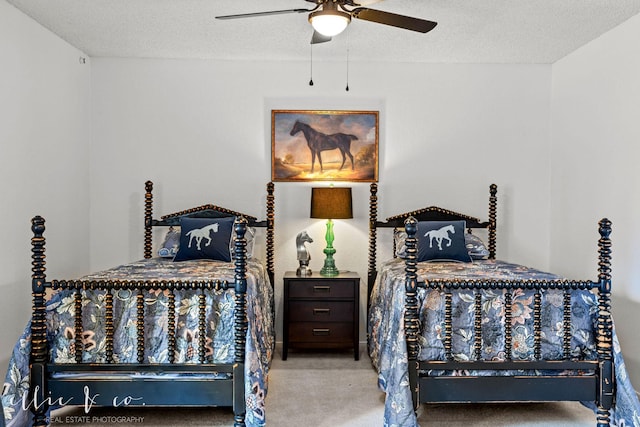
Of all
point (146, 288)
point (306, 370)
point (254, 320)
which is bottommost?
point (306, 370)

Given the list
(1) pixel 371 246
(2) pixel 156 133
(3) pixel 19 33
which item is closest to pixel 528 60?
(1) pixel 371 246

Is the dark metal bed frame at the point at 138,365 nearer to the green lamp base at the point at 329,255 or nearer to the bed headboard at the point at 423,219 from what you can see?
the green lamp base at the point at 329,255

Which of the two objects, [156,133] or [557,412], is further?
[156,133]

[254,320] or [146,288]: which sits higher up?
[146,288]

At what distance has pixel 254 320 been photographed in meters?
2.96

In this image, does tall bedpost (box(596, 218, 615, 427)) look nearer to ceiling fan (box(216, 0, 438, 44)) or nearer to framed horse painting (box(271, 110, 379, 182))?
ceiling fan (box(216, 0, 438, 44))

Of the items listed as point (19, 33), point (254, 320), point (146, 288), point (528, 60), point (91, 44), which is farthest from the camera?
point (528, 60)

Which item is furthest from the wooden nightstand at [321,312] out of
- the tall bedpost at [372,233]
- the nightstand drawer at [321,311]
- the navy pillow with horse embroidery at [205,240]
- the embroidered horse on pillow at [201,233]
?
the embroidered horse on pillow at [201,233]

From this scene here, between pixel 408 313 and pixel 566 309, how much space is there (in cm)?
79

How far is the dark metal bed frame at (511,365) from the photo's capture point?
8.88 ft

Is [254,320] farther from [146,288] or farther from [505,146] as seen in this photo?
[505,146]

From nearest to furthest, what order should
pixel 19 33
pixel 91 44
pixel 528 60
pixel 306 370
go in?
pixel 19 33 → pixel 306 370 → pixel 91 44 → pixel 528 60

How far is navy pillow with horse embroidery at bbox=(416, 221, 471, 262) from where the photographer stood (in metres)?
4.00

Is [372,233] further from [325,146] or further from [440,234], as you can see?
[325,146]
